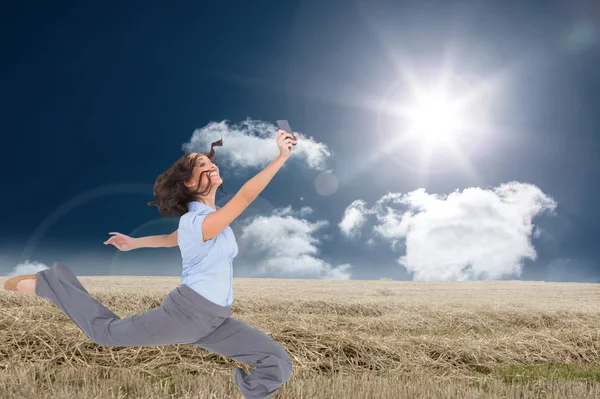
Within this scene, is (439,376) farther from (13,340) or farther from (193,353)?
(13,340)

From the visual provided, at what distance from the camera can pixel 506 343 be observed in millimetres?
8750

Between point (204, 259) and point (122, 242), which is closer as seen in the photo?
point (204, 259)

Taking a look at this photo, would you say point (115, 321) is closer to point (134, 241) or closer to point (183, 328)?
point (183, 328)

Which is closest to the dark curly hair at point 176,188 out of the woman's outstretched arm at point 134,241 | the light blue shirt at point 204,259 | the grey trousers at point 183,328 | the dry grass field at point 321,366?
the light blue shirt at point 204,259

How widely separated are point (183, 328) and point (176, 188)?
0.92 meters

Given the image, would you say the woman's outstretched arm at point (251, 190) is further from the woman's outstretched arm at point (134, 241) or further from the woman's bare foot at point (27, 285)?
the woman's bare foot at point (27, 285)

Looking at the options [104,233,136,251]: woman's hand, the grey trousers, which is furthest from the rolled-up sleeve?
[104,233,136,251]: woman's hand

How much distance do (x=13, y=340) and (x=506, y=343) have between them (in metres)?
7.21

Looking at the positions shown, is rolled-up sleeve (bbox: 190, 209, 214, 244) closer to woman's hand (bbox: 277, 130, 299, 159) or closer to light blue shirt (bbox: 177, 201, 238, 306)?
light blue shirt (bbox: 177, 201, 238, 306)

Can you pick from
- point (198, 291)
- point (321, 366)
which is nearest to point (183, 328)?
point (198, 291)

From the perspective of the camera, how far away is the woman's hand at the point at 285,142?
10.4ft

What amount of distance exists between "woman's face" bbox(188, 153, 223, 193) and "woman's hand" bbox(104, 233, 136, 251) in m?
0.88

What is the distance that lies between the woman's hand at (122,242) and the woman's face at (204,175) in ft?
2.88

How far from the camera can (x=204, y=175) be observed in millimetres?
3582
